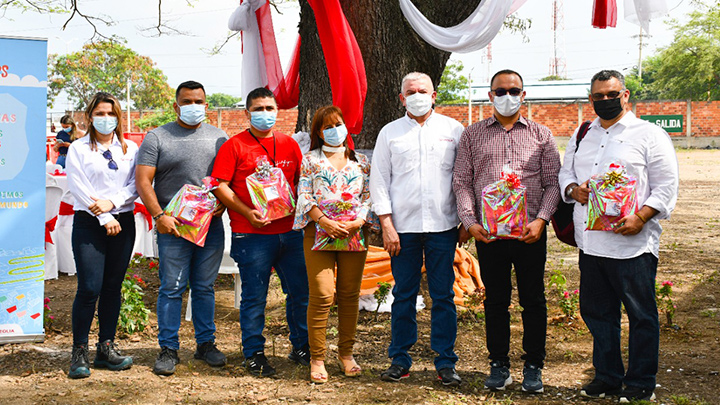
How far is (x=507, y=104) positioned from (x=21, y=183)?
3.31 meters

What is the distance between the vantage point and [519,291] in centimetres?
414

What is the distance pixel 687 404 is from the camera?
3.88 meters

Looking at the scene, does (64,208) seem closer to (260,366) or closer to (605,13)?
(260,366)

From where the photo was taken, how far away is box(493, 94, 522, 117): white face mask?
4074mm

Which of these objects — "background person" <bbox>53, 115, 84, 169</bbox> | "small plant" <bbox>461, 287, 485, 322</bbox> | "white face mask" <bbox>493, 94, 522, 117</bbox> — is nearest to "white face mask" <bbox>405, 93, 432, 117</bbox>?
"white face mask" <bbox>493, 94, 522, 117</bbox>

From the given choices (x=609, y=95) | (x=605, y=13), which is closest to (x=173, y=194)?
(x=609, y=95)

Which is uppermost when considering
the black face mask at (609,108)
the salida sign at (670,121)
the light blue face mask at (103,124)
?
the salida sign at (670,121)

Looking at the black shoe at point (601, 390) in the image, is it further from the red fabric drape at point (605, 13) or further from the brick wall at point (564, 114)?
the brick wall at point (564, 114)

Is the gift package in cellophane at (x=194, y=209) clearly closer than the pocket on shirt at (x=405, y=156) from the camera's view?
No

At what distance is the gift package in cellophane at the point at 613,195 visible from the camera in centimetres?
373

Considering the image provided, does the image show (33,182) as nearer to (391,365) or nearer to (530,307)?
(391,365)

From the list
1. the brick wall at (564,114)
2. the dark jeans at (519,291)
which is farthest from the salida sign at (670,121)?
the dark jeans at (519,291)

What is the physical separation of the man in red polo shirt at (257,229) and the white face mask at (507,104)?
54.0 inches

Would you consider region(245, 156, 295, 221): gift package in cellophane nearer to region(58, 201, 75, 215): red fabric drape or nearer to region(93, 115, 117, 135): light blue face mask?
region(93, 115, 117, 135): light blue face mask
